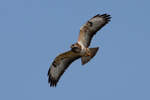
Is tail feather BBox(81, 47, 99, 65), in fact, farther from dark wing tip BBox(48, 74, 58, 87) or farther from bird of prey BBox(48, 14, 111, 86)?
dark wing tip BBox(48, 74, 58, 87)

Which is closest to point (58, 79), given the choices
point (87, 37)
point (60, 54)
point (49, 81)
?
point (49, 81)

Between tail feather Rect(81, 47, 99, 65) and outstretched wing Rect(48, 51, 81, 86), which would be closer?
tail feather Rect(81, 47, 99, 65)

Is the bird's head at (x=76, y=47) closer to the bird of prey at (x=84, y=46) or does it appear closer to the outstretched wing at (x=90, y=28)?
the bird of prey at (x=84, y=46)

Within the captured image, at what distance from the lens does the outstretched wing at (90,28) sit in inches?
684

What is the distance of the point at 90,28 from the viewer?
1742 cm

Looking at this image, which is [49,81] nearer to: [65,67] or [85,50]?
[65,67]

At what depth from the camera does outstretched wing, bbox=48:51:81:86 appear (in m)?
18.0

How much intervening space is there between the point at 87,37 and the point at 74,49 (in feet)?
2.85

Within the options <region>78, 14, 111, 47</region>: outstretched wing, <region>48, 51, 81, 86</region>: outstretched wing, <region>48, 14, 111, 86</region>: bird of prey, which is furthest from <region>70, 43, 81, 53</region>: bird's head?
<region>48, 51, 81, 86</region>: outstretched wing

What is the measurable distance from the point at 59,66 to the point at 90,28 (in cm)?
254

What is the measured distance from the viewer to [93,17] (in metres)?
17.6

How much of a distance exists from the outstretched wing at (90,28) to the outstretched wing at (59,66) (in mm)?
815

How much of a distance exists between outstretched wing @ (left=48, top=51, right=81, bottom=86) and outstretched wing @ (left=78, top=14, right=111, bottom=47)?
815 mm

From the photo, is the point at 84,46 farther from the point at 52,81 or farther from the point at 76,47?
the point at 52,81
